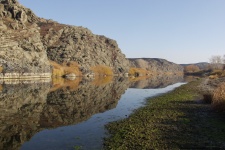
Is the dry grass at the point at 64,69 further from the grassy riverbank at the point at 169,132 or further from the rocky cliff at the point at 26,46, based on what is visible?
the grassy riverbank at the point at 169,132

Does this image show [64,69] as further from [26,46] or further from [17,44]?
[17,44]

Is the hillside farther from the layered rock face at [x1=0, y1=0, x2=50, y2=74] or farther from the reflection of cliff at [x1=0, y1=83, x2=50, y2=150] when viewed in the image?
the reflection of cliff at [x1=0, y1=83, x2=50, y2=150]

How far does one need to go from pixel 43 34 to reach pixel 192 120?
176495 millimetres

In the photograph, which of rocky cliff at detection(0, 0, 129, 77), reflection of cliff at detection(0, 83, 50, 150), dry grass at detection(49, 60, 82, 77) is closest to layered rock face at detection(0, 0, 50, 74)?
rocky cliff at detection(0, 0, 129, 77)

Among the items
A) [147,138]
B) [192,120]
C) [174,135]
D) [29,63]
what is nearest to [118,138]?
[147,138]

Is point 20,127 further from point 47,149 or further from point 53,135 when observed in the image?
point 47,149

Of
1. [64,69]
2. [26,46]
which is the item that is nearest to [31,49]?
[26,46]

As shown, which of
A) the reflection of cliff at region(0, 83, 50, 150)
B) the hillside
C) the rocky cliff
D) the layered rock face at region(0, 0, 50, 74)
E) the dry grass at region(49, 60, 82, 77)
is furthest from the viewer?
the dry grass at region(49, 60, 82, 77)

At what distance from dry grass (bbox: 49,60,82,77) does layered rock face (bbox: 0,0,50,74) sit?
12.1 meters

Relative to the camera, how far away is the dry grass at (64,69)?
5526 inches

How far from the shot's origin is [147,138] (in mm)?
19594

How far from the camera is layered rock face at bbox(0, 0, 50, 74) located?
10106 centimetres

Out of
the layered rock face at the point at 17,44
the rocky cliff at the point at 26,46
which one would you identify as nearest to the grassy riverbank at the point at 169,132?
the rocky cliff at the point at 26,46

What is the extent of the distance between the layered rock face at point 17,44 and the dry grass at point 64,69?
12.1 m
